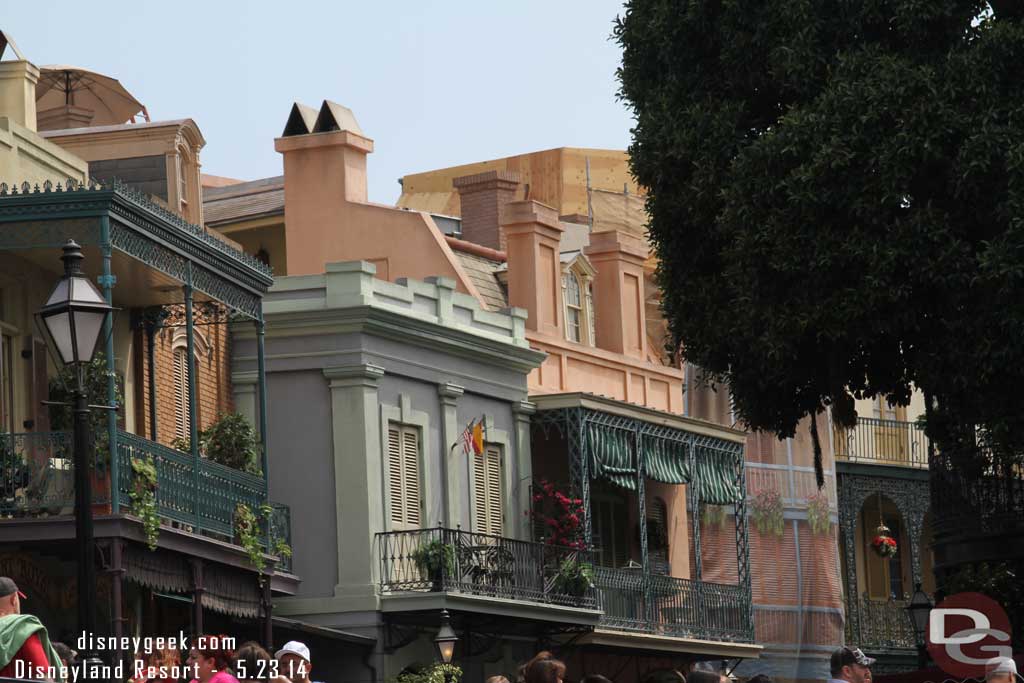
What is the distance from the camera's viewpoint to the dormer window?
37500mm

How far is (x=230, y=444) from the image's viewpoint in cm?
2809

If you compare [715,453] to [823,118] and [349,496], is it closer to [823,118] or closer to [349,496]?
[349,496]

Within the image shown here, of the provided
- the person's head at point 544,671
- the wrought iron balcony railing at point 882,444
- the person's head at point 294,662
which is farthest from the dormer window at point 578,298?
the person's head at point 544,671

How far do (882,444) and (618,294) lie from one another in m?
8.84

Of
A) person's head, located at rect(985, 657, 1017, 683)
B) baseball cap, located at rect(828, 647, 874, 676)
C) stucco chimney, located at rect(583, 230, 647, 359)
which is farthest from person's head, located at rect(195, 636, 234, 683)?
stucco chimney, located at rect(583, 230, 647, 359)

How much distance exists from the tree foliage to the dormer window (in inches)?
451

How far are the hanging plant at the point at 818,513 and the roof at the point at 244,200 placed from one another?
10.5 m

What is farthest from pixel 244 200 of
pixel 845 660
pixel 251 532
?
pixel 845 660

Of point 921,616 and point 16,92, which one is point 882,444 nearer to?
point 921,616

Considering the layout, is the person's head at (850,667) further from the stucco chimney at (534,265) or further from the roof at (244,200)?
the roof at (244,200)

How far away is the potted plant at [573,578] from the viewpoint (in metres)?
33.3

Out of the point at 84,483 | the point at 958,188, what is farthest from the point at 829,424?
the point at 84,483

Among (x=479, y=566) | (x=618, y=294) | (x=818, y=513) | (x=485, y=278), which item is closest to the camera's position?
(x=479, y=566)

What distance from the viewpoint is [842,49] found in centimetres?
2472
